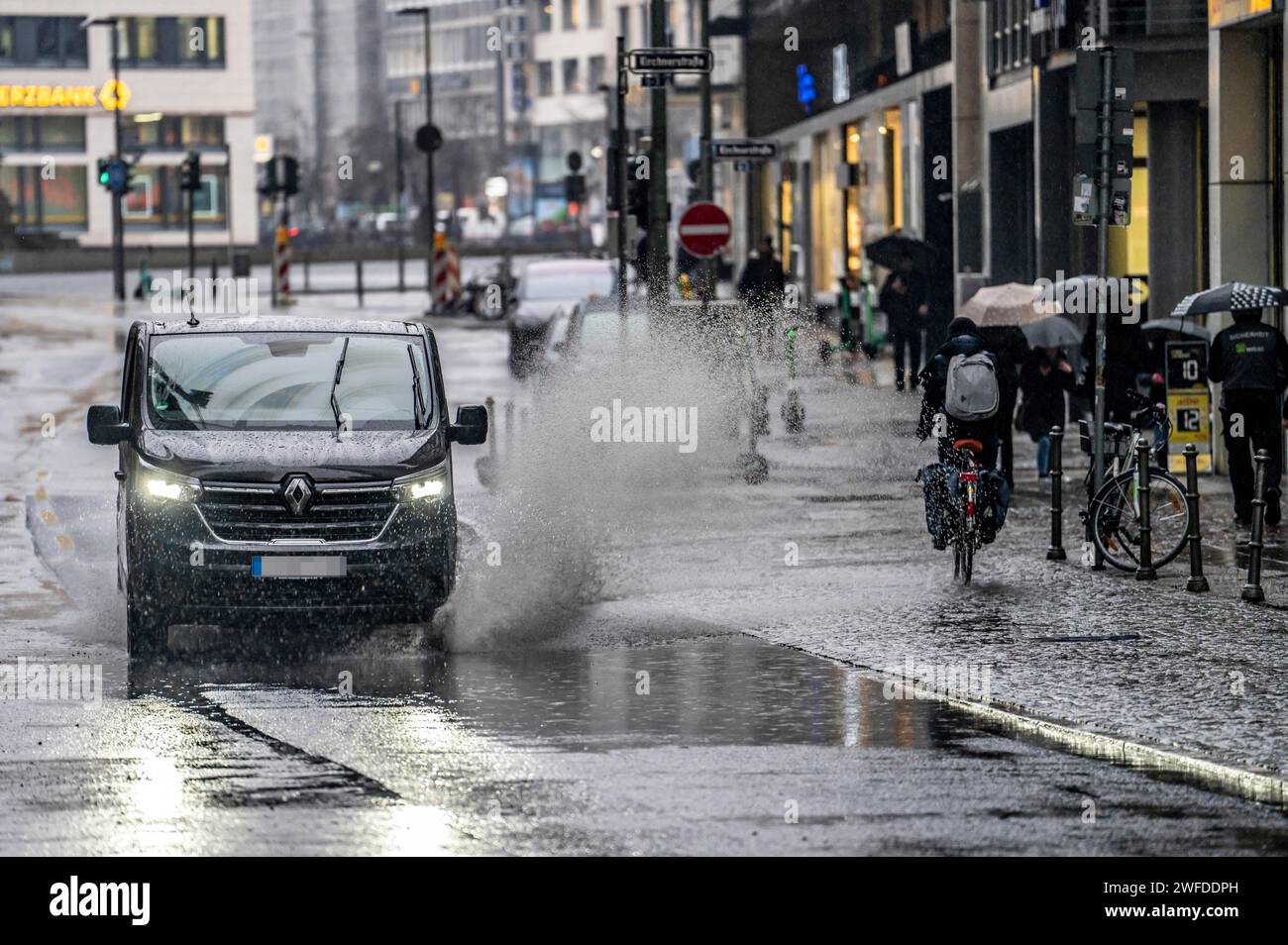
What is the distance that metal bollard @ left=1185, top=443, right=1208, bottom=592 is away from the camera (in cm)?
1437

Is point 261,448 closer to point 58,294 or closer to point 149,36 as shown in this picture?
point 58,294

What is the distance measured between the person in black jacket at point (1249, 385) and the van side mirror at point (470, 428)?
22.5 feet

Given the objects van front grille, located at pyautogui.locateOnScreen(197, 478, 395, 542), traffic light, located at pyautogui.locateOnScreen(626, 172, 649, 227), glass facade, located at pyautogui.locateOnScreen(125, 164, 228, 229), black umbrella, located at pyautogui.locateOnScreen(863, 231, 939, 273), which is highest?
glass facade, located at pyautogui.locateOnScreen(125, 164, 228, 229)

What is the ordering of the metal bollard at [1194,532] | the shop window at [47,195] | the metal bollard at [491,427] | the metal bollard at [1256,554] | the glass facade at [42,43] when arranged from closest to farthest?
the metal bollard at [1256,554] → the metal bollard at [1194,532] → the metal bollard at [491,427] → the glass facade at [42,43] → the shop window at [47,195]

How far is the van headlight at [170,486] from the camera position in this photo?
12328 mm

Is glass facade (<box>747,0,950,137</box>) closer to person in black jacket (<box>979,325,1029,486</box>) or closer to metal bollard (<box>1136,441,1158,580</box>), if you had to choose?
person in black jacket (<box>979,325,1029,486</box>)

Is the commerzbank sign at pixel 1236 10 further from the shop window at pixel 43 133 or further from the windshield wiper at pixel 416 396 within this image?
the shop window at pixel 43 133

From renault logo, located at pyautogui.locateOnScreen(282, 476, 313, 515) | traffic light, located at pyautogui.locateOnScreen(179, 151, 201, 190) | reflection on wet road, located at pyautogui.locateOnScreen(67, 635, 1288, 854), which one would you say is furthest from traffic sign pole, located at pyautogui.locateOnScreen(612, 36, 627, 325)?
traffic light, located at pyautogui.locateOnScreen(179, 151, 201, 190)

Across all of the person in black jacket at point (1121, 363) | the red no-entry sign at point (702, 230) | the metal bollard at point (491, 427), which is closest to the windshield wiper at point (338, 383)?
the metal bollard at point (491, 427)

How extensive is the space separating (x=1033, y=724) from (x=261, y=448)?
14.1ft

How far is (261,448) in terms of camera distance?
12484 mm

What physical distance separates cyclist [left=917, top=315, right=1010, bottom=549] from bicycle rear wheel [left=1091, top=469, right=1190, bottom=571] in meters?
0.62
